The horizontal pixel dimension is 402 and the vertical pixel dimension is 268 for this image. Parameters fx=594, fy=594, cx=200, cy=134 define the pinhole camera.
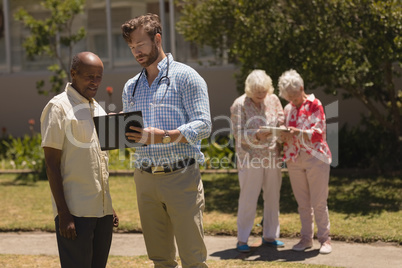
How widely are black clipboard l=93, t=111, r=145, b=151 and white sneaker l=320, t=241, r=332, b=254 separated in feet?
10.3

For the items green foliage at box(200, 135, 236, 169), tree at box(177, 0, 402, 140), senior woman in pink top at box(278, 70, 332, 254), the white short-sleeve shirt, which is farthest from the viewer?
green foliage at box(200, 135, 236, 169)

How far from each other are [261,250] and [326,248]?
0.70m

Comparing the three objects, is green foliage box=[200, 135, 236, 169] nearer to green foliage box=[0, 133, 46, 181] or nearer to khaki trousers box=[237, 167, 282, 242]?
green foliage box=[0, 133, 46, 181]

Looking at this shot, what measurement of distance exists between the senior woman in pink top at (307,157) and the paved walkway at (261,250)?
20cm

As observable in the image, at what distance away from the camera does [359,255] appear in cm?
612

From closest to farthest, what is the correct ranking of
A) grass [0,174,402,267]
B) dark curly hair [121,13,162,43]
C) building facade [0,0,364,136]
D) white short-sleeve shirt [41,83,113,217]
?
white short-sleeve shirt [41,83,113,217]
dark curly hair [121,13,162,43]
grass [0,174,402,267]
building facade [0,0,364,136]

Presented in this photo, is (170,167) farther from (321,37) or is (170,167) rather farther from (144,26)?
(321,37)

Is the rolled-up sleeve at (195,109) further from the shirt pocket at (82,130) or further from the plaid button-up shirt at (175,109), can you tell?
the shirt pocket at (82,130)

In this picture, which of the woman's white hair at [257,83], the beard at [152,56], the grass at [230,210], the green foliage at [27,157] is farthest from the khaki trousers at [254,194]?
the green foliage at [27,157]

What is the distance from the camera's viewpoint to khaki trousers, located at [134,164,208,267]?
13.3ft

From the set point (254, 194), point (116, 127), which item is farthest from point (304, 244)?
point (116, 127)

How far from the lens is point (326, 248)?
20.5 feet

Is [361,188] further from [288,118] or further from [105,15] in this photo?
[105,15]

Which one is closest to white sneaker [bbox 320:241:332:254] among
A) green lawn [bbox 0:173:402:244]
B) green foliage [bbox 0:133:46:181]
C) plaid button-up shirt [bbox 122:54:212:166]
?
green lawn [bbox 0:173:402:244]
